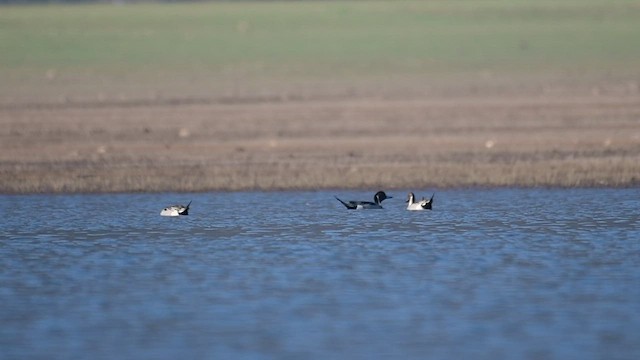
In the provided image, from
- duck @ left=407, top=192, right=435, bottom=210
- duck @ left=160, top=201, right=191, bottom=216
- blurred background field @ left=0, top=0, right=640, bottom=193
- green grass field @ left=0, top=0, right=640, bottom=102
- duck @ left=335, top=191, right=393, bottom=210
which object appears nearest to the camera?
duck @ left=160, top=201, right=191, bottom=216

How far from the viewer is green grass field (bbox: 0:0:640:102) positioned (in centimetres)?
4141

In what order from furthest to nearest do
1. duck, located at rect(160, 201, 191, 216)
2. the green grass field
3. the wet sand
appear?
the green grass field < the wet sand < duck, located at rect(160, 201, 191, 216)

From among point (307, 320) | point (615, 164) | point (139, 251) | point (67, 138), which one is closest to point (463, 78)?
point (67, 138)

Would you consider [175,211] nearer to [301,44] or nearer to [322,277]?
[322,277]

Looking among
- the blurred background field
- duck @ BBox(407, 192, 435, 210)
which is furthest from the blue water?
the blurred background field

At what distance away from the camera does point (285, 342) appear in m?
10.6

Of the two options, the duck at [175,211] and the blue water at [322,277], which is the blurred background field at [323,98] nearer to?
the blue water at [322,277]

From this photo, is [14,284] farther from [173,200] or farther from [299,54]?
[299,54]

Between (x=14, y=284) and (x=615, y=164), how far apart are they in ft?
33.7

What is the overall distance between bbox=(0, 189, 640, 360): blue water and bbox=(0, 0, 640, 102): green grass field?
19003 mm

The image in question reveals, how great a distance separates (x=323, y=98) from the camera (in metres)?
34.3

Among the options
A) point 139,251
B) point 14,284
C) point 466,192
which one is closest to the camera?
point 14,284

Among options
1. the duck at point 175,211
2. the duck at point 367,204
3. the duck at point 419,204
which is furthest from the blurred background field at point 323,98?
the duck at point 175,211

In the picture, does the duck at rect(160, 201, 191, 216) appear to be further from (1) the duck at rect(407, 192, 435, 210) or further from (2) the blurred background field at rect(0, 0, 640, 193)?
(2) the blurred background field at rect(0, 0, 640, 193)
